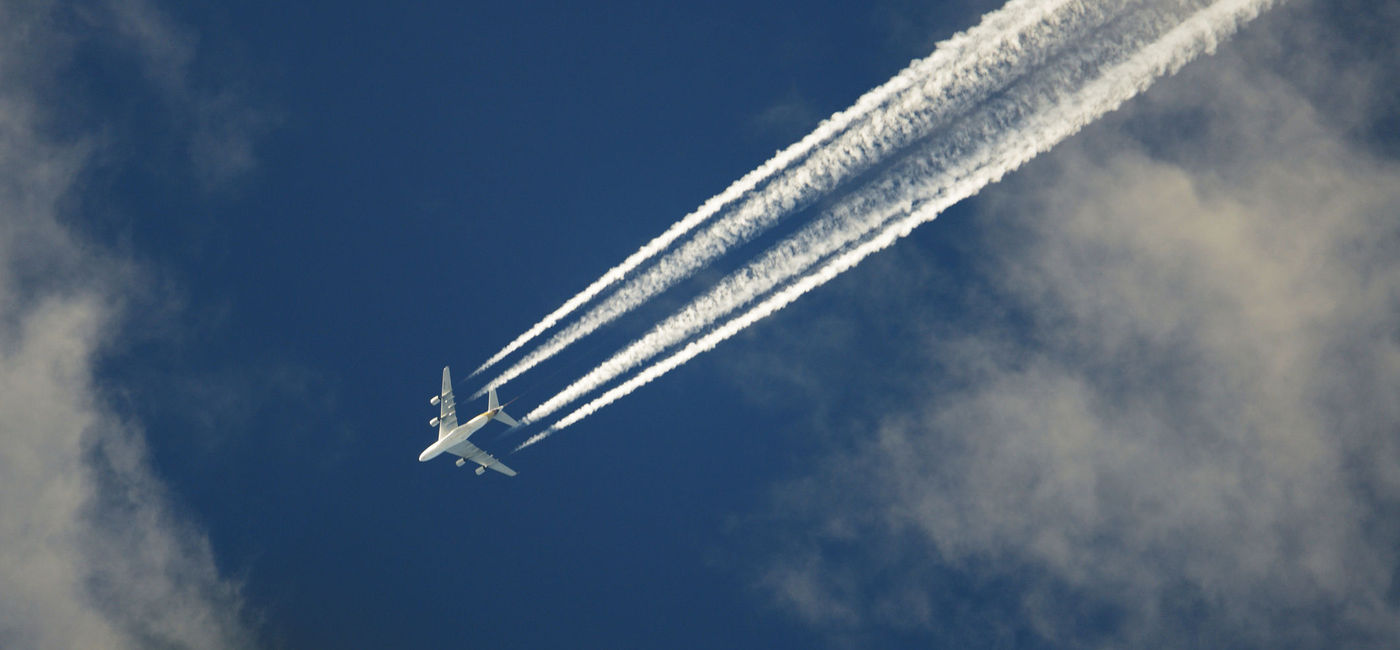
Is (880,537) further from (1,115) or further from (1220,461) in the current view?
(1,115)

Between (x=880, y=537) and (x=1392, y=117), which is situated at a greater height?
(x=1392, y=117)

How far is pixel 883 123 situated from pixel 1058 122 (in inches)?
244

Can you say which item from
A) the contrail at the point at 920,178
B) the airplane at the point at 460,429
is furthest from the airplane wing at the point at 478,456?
the contrail at the point at 920,178

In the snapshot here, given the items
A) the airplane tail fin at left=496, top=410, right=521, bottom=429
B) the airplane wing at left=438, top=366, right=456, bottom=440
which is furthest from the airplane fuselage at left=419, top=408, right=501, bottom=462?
the airplane wing at left=438, top=366, right=456, bottom=440

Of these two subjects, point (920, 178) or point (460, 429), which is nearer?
point (920, 178)

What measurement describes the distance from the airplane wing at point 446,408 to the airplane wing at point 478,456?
1.03 metres

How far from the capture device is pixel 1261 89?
4969 centimetres

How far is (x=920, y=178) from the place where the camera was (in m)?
35.0

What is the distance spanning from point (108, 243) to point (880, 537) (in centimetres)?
4656

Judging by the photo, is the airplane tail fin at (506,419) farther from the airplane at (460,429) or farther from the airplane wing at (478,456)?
the airplane wing at (478,456)

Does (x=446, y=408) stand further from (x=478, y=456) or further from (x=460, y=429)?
(x=478, y=456)

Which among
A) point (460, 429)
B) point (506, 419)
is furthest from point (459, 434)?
point (506, 419)

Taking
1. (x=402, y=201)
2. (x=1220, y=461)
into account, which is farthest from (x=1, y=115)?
(x=1220, y=461)

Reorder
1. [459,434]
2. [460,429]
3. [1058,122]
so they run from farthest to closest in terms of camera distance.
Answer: [459,434], [460,429], [1058,122]
